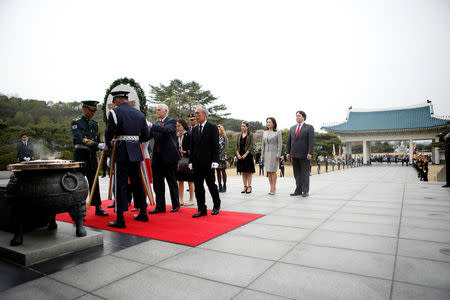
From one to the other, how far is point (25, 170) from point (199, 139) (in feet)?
7.44

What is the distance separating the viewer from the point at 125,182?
3.68m

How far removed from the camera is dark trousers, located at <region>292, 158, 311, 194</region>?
6320mm

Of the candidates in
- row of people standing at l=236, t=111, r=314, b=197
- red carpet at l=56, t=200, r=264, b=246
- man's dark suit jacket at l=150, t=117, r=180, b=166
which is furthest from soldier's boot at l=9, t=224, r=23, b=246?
row of people standing at l=236, t=111, r=314, b=197

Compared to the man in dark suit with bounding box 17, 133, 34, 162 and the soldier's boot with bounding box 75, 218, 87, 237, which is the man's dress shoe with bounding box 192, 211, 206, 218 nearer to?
the soldier's boot with bounding box 75, 218, 87, 237

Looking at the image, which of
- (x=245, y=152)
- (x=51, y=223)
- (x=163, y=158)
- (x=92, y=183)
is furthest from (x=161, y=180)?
(x=245, y=152)

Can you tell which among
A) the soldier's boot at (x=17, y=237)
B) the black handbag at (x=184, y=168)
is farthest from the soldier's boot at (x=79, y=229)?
the black handbag at (x=184, y=168)

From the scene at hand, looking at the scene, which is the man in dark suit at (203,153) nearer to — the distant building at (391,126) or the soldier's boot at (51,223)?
the soldier's boot at (51,223)

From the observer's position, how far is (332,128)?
37469 millimetres

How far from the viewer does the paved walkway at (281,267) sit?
1.88 m

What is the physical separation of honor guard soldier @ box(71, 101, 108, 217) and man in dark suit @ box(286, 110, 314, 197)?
399cm

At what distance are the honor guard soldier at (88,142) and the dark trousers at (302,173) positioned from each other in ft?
13.4

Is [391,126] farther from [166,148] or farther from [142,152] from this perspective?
[142,152]

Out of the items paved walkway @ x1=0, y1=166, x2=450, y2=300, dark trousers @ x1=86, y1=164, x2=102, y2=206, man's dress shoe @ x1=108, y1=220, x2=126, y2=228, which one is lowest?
paved walkway @ x1=0, y1=166, x2=450, y2=300

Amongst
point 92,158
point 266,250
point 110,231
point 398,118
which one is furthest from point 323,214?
point 398,118
